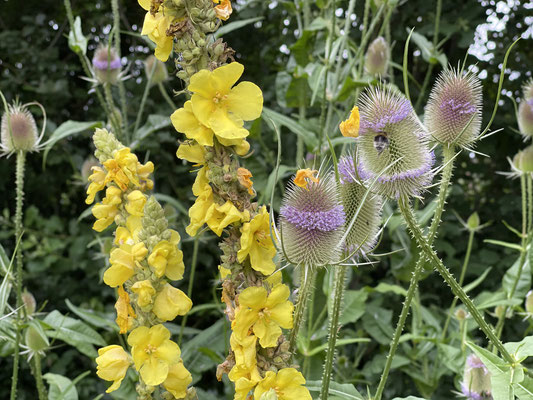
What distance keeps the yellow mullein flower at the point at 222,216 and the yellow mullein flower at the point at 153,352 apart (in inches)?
7.3

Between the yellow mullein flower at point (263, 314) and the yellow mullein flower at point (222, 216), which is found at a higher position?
the yellow mullein flower at point (222, 216)

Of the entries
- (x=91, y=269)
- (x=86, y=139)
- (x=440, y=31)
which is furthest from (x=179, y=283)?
(x=440, y=31)

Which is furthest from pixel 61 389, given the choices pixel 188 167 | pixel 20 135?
pixel 188 167

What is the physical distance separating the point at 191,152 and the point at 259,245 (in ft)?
0.60

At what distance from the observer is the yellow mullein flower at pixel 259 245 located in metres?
0.94

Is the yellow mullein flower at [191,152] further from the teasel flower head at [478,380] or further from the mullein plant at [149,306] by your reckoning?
the teasel flower head at [478,380]

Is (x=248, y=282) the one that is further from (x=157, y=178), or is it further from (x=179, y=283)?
(x=157, y=178)

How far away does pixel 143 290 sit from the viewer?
940 mm

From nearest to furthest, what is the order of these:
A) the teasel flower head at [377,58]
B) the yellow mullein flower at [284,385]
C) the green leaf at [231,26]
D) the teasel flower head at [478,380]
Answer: the yellow mullein flower at [284,385] < the teasel flower head at [478,380] < the green leaf at [231,26] < the teasel flower head at [377,58]

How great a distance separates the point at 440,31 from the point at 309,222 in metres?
2.63

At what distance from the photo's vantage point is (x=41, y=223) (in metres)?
3.58

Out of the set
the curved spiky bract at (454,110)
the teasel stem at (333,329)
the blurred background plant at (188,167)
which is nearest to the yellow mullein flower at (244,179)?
the teasel stem at (333,329)

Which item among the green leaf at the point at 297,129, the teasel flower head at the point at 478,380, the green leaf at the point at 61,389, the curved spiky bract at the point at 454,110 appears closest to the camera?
the curved spiky bract at the point at 454,110

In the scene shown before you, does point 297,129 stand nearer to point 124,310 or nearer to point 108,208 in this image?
point 108,208
